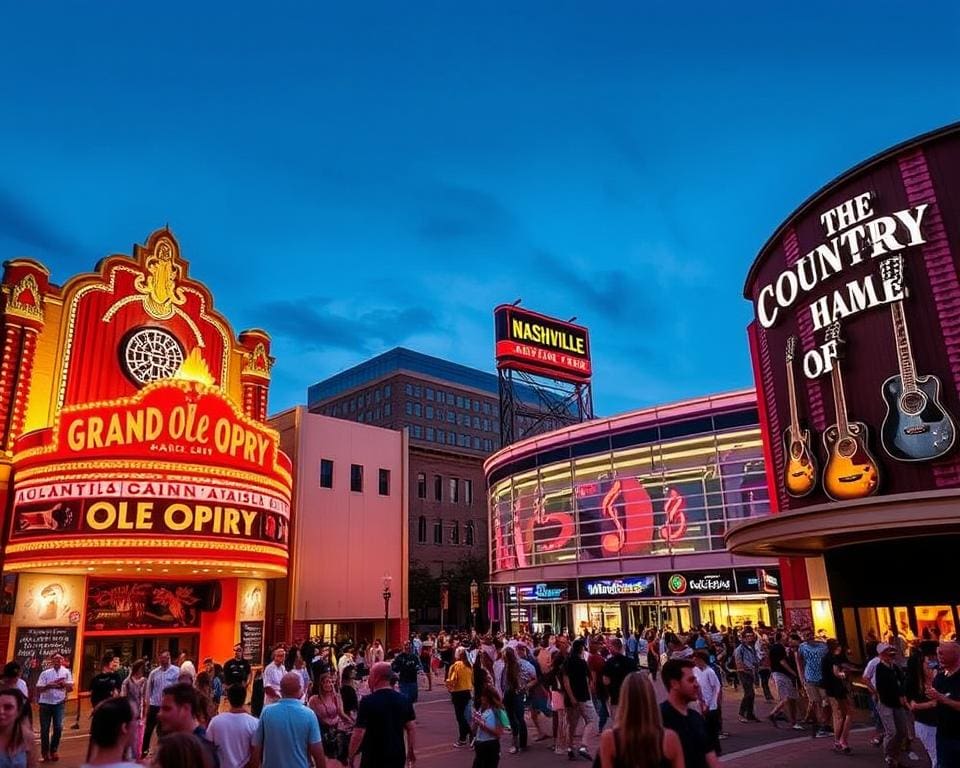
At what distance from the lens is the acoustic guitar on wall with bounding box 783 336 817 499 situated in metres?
21.3

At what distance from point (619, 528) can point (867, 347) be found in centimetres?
2270

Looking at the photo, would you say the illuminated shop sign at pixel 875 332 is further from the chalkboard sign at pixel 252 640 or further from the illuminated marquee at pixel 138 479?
the chalkboard sign at pixel 252 640

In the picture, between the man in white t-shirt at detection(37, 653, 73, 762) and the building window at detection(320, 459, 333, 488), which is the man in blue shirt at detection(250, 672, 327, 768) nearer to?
the man in white t-shirt at detection(37, 653, 73, 762)

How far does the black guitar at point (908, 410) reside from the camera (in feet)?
59.7

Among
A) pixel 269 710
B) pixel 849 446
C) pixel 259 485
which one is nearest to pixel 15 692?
pixel 269 710

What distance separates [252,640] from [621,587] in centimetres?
1840

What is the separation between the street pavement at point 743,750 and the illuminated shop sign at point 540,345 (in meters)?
36.0

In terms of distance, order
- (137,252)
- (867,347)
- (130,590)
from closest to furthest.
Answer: (867,347) → (130,590) → (137,252)

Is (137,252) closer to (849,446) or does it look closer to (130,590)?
(130,590)

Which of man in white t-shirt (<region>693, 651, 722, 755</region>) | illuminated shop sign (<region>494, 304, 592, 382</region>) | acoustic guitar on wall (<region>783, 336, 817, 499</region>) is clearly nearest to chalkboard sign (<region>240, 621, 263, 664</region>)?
acoustic guitar on wall (<region>783, 336, 817, 499</region>)

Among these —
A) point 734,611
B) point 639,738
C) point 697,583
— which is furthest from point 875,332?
point 734,611

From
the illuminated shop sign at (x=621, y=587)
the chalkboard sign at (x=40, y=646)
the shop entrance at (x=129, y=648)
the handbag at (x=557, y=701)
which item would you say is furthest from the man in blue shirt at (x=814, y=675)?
the illuminated shop sign at (x=621, y=587)

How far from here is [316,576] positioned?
1435 inches

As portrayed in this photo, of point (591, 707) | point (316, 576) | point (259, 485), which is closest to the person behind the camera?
point (591, 707)
